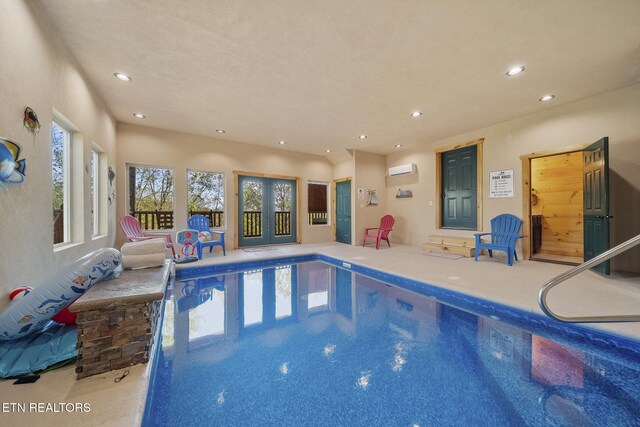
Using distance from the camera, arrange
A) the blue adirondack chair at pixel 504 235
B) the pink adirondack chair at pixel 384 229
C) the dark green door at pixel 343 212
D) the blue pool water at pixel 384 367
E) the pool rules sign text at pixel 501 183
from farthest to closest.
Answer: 1. the dark green door at pixel 343 212
2. the pink adirondack chair at pixel 384 229
3. the pool rules sign text at pixel 501 183
4. the blue adirondack chair at pixel 504 235
5. the blue pool water at pixel 384 367

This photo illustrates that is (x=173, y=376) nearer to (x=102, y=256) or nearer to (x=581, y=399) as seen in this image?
(x=102, y=256)

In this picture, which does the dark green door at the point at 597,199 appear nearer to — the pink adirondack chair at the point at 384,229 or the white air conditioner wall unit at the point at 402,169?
the white air conditioner wall unit at the point at 402,169

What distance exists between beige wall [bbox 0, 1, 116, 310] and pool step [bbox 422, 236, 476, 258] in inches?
246

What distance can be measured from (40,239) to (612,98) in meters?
Result: 7.38

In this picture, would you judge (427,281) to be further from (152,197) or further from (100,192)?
(152,197)

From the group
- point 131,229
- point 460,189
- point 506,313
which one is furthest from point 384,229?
point 131,229

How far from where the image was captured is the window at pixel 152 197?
546 cm

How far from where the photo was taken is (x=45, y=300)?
1489mm

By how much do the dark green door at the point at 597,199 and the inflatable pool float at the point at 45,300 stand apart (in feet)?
18.6

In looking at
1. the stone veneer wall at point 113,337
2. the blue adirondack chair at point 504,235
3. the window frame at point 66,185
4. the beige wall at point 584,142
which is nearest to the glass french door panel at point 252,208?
the window frame at point 66,185

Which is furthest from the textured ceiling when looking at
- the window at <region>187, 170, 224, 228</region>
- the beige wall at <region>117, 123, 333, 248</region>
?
the window at <region>187, 170, 224, 228</region>

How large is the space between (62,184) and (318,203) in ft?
19.0

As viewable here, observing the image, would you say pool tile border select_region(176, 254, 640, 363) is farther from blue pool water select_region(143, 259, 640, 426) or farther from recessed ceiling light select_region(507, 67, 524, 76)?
recessed ceiling light select_region(507, 67, 524, 76)

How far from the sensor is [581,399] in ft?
5.14
